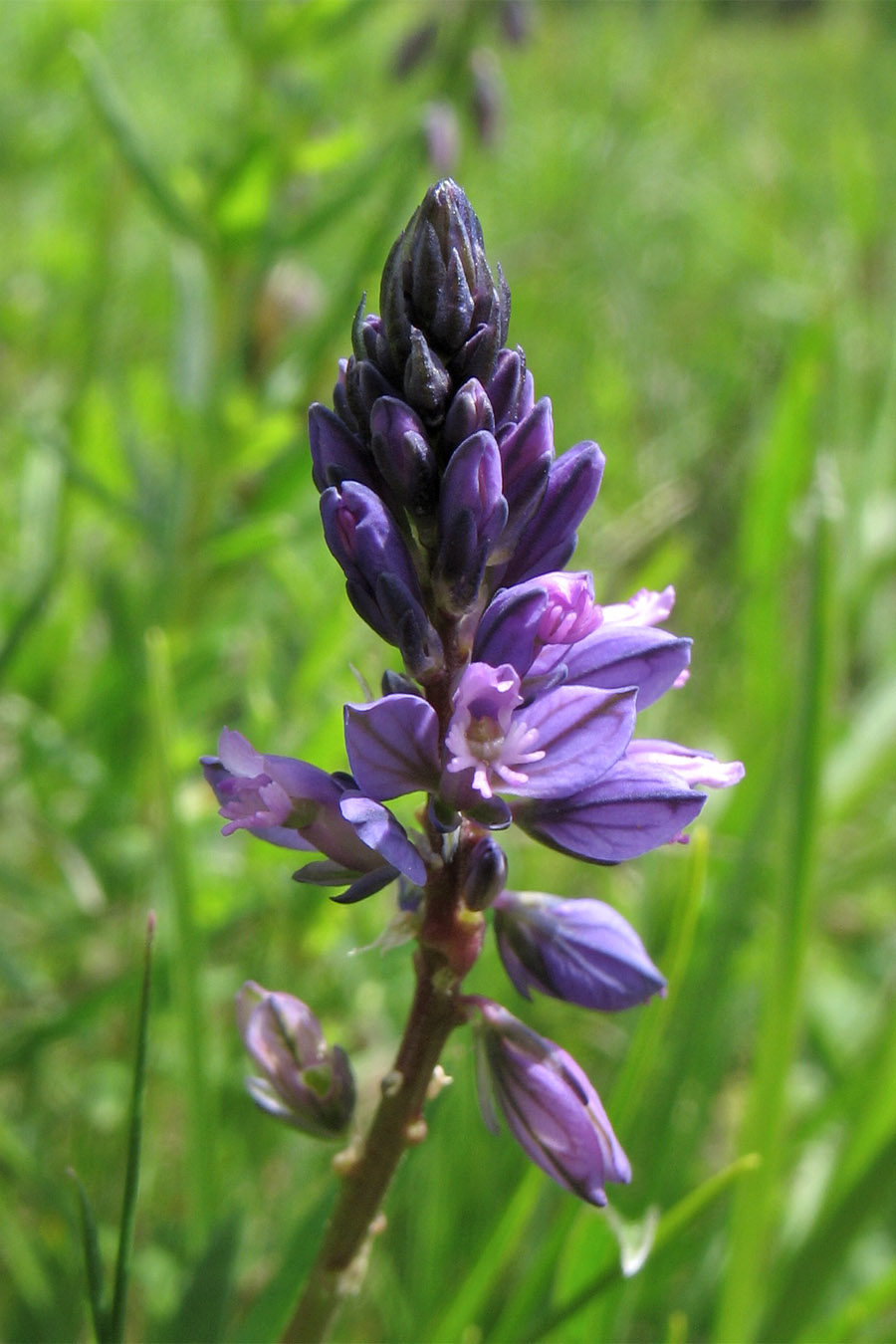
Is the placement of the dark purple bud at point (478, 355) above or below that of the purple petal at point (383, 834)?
above

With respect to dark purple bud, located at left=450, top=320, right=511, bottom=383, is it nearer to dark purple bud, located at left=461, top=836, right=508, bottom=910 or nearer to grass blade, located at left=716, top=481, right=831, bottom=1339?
dark purple bud, located at left=461, top=836, right=508, bottom=910

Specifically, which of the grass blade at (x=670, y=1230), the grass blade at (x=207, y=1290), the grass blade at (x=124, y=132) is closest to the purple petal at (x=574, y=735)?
the grass blade at (x=670, y=1230)

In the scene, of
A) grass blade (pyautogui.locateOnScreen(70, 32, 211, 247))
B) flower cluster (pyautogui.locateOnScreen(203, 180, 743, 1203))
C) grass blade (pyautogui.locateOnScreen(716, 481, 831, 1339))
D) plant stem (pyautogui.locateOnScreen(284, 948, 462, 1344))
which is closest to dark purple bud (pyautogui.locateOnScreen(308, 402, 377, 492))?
flower cluster (pyautogui.locateOnScreen(203, 180, 743, 1203))

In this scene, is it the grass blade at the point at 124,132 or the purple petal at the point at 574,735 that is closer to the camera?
the purple petal at the point at 574,735

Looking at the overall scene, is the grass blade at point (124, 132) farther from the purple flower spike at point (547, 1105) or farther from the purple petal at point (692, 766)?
the purple flower spike at point (547, 1105)

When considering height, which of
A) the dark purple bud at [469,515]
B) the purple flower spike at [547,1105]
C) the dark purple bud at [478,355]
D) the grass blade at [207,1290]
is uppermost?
the dark purple bud at [478,355]

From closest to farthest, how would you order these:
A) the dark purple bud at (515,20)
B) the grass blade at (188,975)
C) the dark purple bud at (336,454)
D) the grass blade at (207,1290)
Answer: the dark purple bud at (336,454) < the grass blade at (207,1290) < the grass blade at (188,975) < the dark purple bud at (515,20)

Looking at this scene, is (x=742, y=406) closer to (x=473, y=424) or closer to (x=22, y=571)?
(x=22, y=571)
